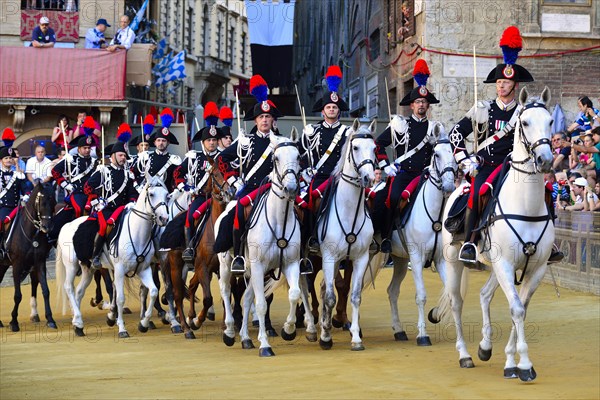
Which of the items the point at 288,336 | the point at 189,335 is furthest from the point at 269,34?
the point at 288,336

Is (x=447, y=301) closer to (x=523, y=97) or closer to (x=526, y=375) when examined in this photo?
(x=526, y=375)

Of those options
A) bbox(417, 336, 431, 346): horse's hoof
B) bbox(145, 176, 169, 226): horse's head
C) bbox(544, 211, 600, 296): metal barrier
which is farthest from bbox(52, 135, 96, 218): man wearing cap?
A: bbox(544, 211, 600, 296): metal barrier

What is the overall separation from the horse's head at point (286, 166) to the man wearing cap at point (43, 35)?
71.1 ft

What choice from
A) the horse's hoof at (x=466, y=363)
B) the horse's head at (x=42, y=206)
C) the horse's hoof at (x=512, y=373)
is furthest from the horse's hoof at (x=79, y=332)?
the horse's hoof at (x=512, y=373)

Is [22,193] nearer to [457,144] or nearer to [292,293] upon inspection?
[292,293]

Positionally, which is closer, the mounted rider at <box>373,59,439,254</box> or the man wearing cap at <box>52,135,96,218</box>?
the mounted rider at <box>373,59,439,254</box>

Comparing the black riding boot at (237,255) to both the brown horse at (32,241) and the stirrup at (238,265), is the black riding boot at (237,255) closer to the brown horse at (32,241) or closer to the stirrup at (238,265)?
the stirrup at (238,265)

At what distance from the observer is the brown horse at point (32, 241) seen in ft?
61.6

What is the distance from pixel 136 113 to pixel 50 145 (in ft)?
22.1

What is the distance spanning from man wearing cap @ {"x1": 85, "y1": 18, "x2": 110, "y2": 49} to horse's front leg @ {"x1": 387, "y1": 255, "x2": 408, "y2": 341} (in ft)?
68.1

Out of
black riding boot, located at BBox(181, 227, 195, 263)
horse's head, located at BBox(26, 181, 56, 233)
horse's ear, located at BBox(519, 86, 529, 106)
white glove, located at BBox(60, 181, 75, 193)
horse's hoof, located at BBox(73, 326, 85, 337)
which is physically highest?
horse's ear, located at BBox(519, 86, 529, 106)

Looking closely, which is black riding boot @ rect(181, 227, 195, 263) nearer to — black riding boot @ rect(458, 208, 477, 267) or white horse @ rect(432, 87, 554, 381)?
black riding boot @ rect(458, 208, 477, 267)

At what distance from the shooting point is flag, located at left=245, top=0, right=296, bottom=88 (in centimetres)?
4212

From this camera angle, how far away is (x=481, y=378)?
1220 cm
